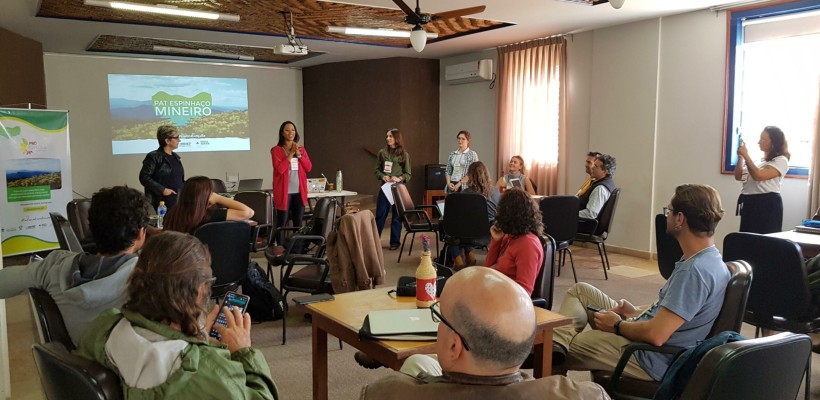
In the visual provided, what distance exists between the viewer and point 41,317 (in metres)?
1.98

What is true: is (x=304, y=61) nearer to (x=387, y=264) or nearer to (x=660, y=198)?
(x=387, y=264)

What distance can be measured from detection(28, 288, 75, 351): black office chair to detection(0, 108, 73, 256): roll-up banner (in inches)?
194

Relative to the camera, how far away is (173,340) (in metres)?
1.45

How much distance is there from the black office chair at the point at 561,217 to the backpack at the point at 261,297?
237 cm

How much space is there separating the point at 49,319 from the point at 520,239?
1.97 meters

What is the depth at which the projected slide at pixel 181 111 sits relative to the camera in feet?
30.5

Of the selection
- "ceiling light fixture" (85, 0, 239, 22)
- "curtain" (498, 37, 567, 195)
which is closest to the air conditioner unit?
"curtain" (498, 37, 567, 195)

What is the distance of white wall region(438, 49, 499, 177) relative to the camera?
896 centimetres

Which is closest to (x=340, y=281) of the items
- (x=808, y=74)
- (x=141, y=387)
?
(x=141, y=387)

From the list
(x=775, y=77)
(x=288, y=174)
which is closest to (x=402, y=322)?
(x=288, y=174)

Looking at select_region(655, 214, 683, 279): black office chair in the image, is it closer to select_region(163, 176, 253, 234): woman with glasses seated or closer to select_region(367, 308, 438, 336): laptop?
select_region(367, 308, 438, 336): laptop

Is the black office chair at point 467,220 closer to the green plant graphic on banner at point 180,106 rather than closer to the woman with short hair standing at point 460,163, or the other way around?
the woman with short hair standing at point 460,163

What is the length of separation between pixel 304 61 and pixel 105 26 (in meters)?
3.75

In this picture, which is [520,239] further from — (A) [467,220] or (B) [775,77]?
(B) [775,77]
